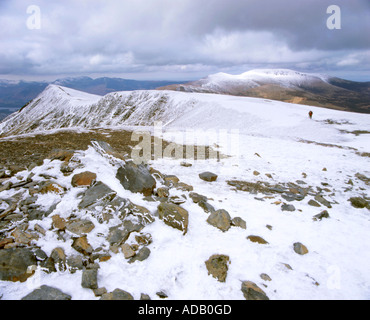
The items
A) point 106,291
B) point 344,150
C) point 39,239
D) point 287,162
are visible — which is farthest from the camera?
point 344,150

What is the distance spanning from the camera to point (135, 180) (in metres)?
8.58

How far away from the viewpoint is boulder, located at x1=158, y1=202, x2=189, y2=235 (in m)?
7.19

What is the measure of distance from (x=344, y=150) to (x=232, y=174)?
14.5 metres

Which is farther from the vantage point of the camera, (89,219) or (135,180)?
(135,180)

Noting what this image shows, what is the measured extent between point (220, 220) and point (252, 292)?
2.77 m

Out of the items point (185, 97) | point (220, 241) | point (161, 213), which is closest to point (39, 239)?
point (161, 213)

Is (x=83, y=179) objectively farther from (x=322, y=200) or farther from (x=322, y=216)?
(x=322, y=200)

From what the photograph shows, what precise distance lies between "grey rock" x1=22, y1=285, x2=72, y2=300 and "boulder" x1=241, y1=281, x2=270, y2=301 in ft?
14.0

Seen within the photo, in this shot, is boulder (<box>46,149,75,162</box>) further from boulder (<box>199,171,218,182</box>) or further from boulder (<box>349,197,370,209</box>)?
boulder (<box>349,197,370,209</box>)

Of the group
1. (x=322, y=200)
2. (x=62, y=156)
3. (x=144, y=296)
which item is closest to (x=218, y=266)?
(x=144, y=296)

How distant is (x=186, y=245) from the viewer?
6.64m

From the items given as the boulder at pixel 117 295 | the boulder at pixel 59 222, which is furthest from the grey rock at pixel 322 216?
the boulder at pixel 59 222
